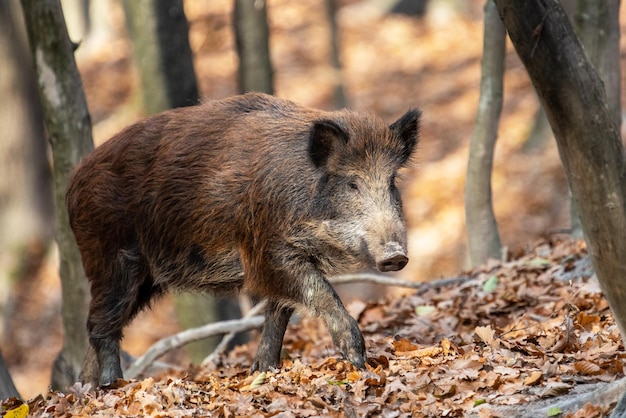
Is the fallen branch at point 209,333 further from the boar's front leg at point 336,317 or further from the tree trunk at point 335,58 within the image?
the tree trunk at point 335,58

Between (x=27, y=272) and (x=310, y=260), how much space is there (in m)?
11.0

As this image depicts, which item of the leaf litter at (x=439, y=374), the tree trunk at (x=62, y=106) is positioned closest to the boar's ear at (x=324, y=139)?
the leaf litter at (x=439, y=374)

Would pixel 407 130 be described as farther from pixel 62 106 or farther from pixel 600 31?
pixel 62 106

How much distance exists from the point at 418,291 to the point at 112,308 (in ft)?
10.9

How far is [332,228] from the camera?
6.66 metres

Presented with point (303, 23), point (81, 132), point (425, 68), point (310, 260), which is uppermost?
point (303, 23)

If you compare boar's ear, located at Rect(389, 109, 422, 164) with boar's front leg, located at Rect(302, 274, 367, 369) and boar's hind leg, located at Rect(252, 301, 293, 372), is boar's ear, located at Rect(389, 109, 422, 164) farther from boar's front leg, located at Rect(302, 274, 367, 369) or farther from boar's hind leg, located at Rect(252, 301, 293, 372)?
boar's hind leg, located at Rect(252, 301, 293, 372)

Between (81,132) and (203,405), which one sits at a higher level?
(81,132)

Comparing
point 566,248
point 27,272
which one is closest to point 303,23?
point 27,272

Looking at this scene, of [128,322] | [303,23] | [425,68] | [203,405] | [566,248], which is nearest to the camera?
[203,405]

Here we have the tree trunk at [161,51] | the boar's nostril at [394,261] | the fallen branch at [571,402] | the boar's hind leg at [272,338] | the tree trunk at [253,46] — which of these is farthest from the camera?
the tree trunk at [253,46]

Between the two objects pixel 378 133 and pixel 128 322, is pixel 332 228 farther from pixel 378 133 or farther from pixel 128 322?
pixel 128 322

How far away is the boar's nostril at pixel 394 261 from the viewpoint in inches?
240

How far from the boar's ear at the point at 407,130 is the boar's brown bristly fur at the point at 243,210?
1cm
